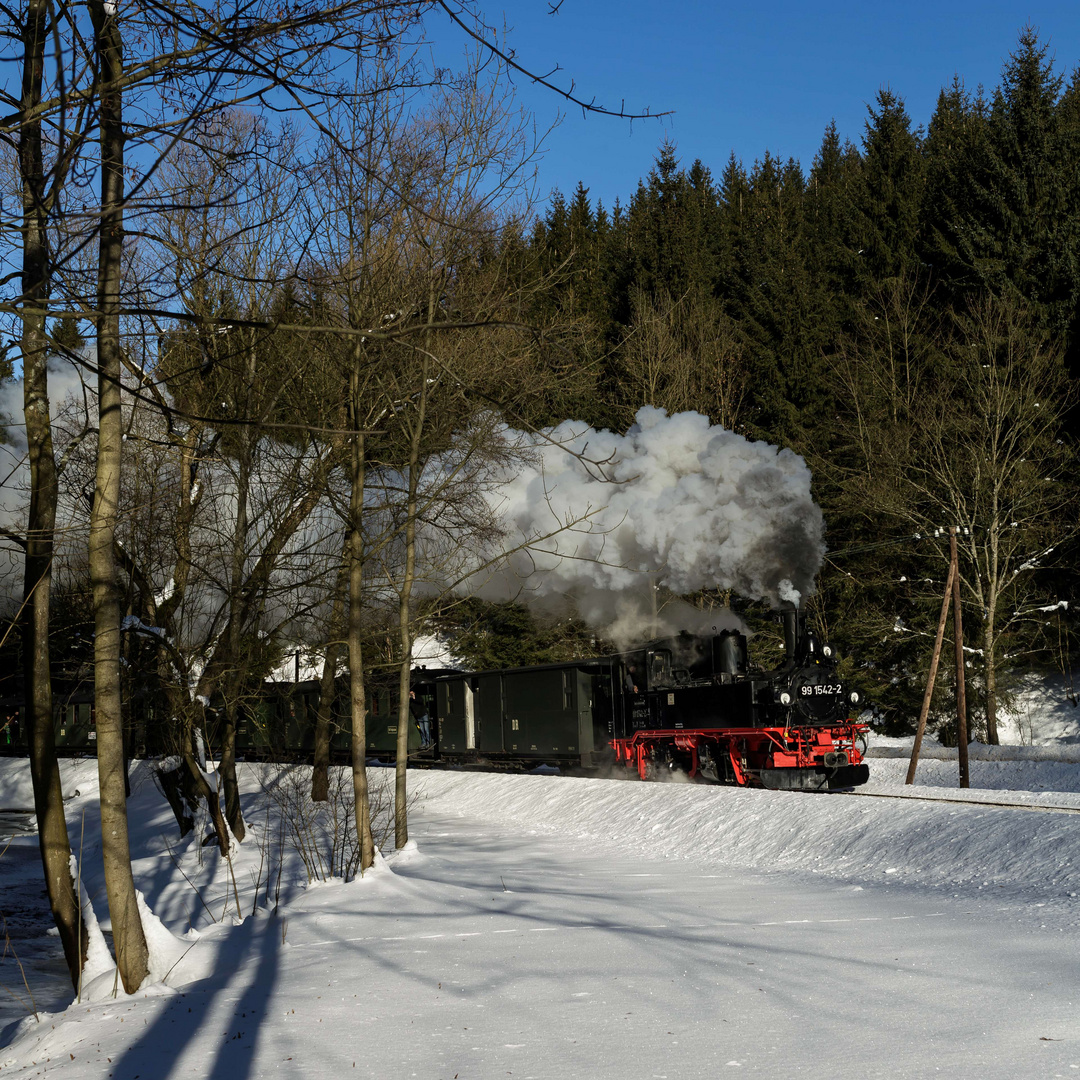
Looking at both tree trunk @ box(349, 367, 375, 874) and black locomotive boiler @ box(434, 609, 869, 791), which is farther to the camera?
black locomotive boiler @ box(434, 609, 869, 791)

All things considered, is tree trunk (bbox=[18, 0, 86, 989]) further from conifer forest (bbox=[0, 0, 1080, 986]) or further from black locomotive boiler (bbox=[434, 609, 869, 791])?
black locomotive boiler (bbox=[434, 609, 869, 791])

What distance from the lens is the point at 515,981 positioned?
6.55 m

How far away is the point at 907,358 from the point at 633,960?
30.1 m

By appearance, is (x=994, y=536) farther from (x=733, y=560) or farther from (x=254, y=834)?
(x=254, y=834)

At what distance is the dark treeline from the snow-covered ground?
8.93m

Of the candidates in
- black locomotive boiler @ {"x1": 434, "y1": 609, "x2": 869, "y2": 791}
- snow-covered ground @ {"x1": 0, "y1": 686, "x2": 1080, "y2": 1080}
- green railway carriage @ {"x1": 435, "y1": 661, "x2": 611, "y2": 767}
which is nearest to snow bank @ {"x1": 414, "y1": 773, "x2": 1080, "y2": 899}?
snow-covered ground @ {"x1": 0, "y1": 686, "x2": 1080, "y2": 1080}

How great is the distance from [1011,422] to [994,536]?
12.4 ft

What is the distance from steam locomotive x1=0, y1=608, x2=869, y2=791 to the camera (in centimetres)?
1659

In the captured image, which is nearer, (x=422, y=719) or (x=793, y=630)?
(x=793, y=630)

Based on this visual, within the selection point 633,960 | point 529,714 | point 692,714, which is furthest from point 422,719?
point 633,960

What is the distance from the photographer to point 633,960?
273 inches

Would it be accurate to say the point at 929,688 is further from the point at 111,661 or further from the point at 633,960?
the point at 111,661

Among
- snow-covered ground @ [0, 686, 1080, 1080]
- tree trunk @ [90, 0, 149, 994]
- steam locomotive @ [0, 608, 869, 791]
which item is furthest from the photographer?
steam locomotive @ [0, 608, 869, 791]

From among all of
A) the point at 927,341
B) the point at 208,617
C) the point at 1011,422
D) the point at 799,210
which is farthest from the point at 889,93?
the point at 208,617
